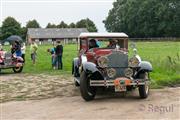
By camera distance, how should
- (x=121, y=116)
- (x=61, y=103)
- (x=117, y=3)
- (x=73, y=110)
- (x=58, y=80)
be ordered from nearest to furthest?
1. (x=121, y=116)
2. (x=73, y=110)
3. (x=61, y=103)
4. (x=58, y=80)
5. (x=117, y=3)

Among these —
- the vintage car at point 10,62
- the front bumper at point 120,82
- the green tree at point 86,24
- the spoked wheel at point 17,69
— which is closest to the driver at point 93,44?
the front bumper at point 120,82

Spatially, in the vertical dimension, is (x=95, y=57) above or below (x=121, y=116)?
above

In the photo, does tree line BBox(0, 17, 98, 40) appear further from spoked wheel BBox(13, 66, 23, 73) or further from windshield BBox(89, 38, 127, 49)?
windshield BBox(89, 38, 127, 49)

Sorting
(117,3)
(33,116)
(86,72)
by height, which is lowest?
(33,116)

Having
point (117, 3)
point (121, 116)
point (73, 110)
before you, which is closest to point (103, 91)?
point (73, 110)

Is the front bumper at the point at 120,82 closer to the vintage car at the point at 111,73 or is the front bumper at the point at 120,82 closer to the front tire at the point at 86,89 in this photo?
the vintage car at the point at 111,73

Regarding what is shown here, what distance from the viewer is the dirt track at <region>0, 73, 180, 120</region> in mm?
9727

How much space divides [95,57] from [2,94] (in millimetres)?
3042

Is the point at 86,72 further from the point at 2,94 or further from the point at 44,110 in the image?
the point at 2,94

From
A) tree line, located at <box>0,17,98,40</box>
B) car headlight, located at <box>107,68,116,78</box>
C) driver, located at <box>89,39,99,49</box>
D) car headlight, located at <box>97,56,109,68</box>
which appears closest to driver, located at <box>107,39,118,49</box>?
driver, located at <box>89,39,99,49</box>

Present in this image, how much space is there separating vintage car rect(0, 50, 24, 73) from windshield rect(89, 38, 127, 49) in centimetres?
733

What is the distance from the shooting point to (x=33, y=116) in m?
9.91

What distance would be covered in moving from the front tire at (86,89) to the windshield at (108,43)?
216 centimetres

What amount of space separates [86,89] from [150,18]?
281 ft
